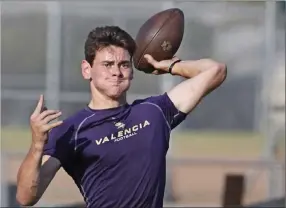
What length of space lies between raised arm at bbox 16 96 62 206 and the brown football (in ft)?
2.50

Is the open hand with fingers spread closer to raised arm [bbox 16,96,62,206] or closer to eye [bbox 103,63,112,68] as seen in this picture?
raised arm [bbox 16,96,62,206]

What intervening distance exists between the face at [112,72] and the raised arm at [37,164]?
11.4 inches

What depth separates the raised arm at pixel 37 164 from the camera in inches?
147

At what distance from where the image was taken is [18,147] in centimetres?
1406

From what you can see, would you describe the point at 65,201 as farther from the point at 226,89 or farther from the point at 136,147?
the point at 136,147

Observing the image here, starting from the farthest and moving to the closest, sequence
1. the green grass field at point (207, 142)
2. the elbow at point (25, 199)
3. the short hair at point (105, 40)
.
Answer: the green grass field at point (207, 142) → the short hair at point (105, 40) → the elbow at point (25, 199)

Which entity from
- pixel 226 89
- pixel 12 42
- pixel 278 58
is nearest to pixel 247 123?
pixel 226 89

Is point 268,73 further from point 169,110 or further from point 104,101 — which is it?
point 104,101

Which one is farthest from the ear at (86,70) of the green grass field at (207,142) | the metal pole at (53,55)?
the green grass field at (207,142)

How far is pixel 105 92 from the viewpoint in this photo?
4094 mm

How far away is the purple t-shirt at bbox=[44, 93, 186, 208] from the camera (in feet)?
13.3

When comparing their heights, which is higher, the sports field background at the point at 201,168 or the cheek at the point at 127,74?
the cheek at the point at 127,74

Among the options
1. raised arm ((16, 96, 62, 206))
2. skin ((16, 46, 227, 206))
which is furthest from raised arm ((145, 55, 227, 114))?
raised arm ((16, 96, 62, 206))

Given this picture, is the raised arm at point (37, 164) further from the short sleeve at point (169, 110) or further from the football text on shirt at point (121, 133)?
the short sleeve at point (169, 110)
